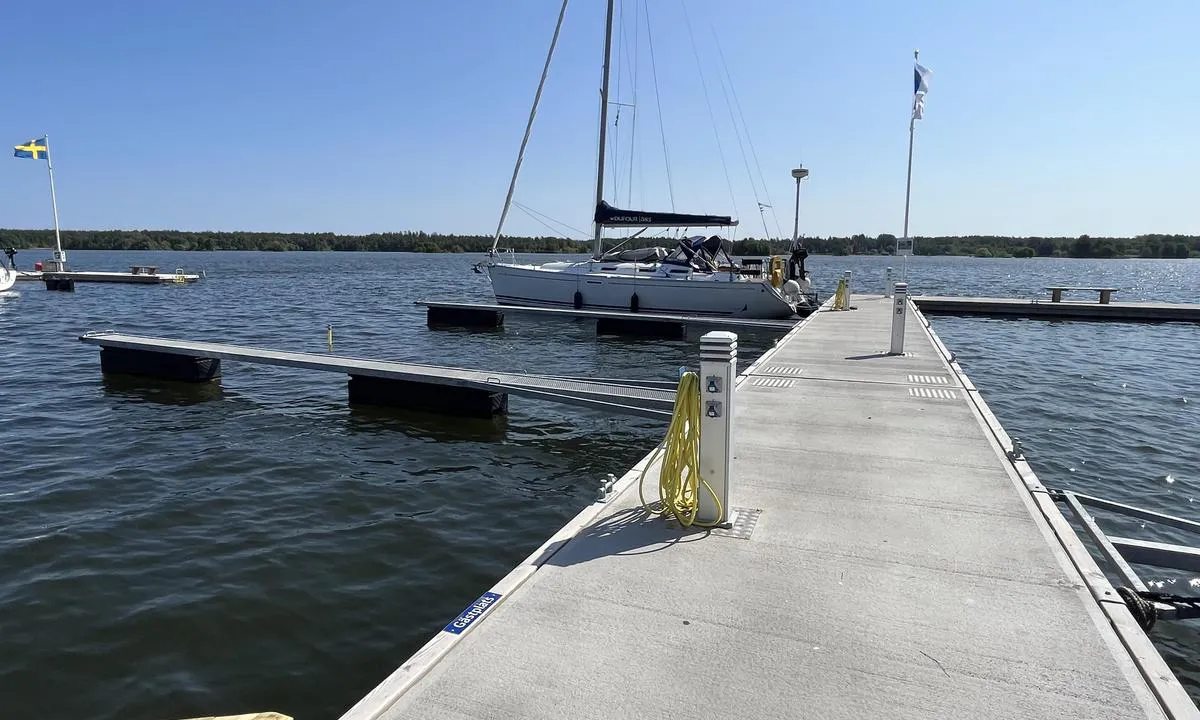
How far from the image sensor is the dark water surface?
489cm

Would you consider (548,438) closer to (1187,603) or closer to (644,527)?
(644,527)

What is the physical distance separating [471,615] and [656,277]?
69.7ft

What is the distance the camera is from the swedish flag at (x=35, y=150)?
1561 inches

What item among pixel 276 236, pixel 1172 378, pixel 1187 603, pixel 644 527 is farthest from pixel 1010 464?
pixel 276 236

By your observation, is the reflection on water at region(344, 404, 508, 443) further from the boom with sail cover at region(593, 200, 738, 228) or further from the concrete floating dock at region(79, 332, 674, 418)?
the boom with sail cover at region(593, 200, 738, 228)

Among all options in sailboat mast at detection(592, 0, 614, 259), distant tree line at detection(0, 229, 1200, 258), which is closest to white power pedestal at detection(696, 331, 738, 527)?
sailboat mast at detection(592, 0, 614, 259)

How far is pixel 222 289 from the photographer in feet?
136

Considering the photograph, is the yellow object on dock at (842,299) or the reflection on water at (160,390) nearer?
the reflection on water at (160,390)

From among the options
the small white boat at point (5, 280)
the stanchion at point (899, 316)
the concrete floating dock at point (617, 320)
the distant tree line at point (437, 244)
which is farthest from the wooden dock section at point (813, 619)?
the distant tree line at point (437, 244)

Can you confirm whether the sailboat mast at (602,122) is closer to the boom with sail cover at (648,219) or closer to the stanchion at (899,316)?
the boom with sail cover at (648,219)

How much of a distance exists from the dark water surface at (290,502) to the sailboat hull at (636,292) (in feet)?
21.2

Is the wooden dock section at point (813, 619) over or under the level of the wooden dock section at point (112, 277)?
under

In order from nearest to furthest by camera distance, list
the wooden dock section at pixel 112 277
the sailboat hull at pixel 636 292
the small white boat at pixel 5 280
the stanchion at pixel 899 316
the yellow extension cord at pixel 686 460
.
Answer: the yellow extension cord at pixel 686 460 → the stanchion at pixel 899 316 → the sailboat hull at pixel 636 292 → the small white boat at pixel 5 280 → the wooden dock section at pixel 112 277

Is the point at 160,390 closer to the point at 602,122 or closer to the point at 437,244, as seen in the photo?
the point at 602,122
